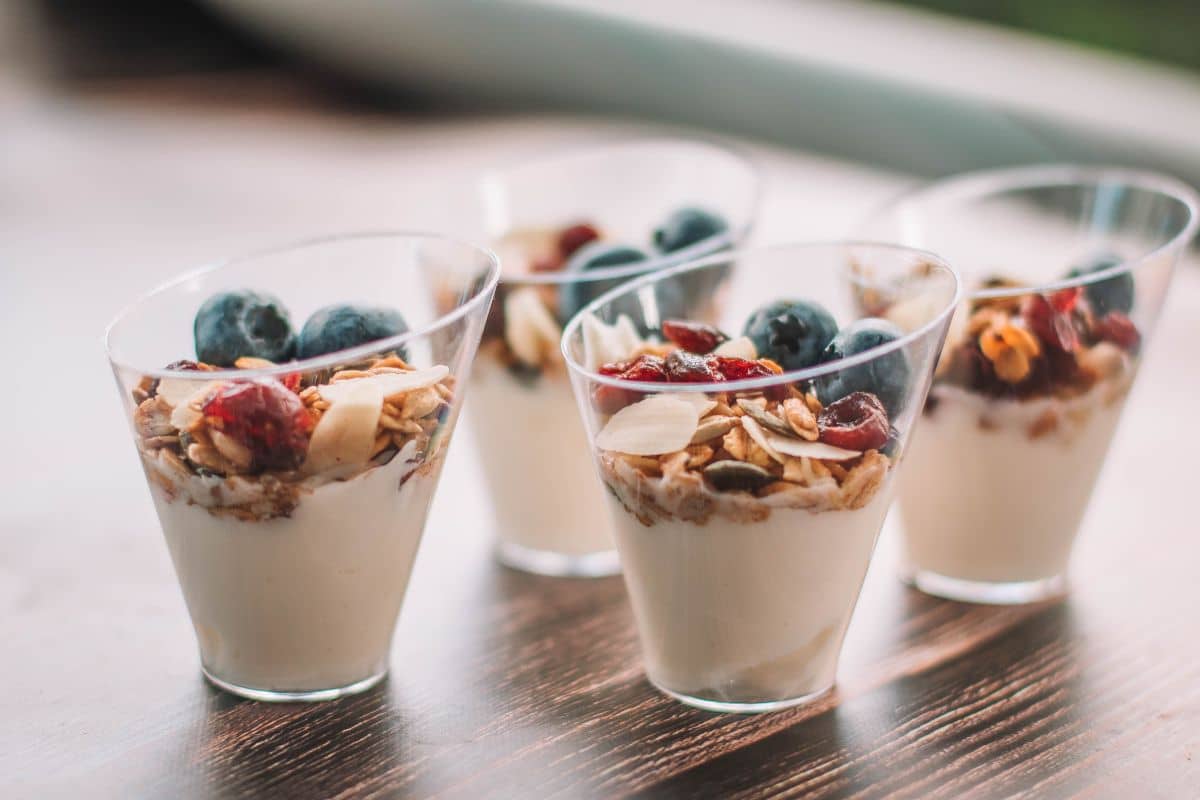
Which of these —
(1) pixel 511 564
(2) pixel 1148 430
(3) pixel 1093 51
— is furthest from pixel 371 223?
(3) pixel 1093 51

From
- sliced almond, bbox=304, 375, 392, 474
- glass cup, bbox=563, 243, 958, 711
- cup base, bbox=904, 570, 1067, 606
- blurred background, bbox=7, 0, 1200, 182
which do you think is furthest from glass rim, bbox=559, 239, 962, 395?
blurred background, bbox=7, 0, 1200, 182

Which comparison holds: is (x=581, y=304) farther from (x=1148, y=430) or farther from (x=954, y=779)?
(x=1148, y=430)

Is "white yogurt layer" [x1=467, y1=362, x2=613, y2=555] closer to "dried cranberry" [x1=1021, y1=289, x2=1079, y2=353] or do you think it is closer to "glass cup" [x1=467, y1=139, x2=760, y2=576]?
"glass cup" [x1=467, y1=139, x2=760, y2=576]

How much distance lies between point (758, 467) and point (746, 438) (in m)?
0.02

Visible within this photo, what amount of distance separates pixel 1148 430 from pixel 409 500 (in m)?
0.64

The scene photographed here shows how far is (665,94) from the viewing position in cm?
225

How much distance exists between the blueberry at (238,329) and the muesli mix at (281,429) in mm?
18

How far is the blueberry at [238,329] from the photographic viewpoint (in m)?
0.82

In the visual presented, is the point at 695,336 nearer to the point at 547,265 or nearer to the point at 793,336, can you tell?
the point at 793,336

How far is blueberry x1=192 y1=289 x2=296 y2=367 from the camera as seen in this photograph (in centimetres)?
82

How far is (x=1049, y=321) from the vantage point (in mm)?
830

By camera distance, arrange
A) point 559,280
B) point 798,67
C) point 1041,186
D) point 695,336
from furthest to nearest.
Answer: point 798,67
point 1041,186
point 559,280
point 695,336

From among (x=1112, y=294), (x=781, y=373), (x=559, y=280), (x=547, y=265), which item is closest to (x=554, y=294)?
(x=559, y=280)

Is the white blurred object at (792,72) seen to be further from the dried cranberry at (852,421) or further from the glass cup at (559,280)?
the dried cranberry at (852,421)
